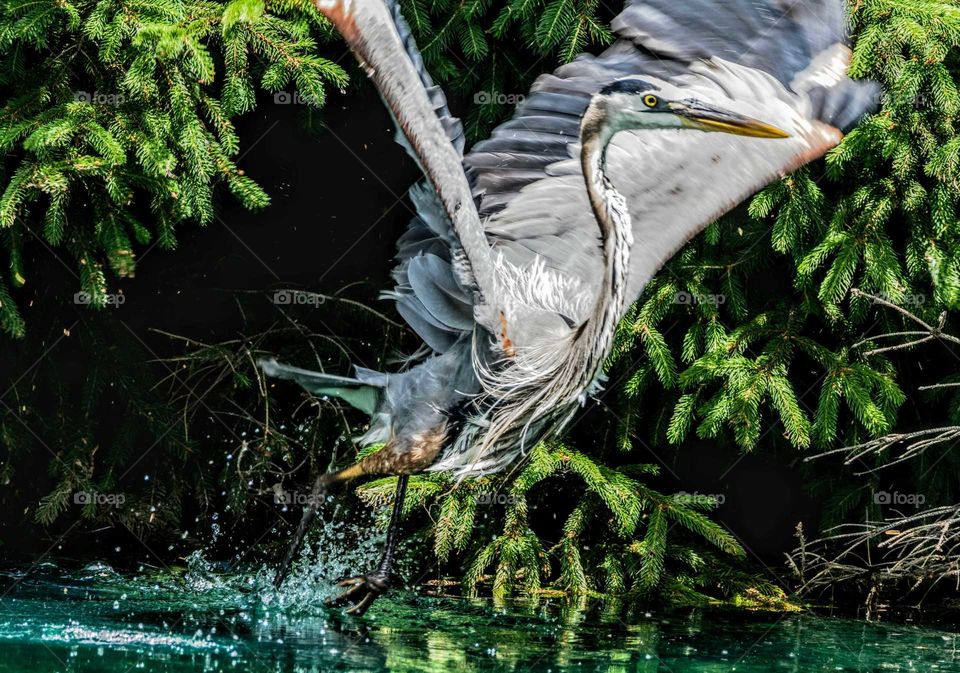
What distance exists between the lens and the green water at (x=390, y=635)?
377cm

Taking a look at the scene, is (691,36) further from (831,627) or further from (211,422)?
(211,422)

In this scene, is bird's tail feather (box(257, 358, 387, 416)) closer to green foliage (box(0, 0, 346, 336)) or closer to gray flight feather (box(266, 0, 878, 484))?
gray flight feather (box(266, 0, 878, 484))

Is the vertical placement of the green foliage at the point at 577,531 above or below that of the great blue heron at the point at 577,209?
below

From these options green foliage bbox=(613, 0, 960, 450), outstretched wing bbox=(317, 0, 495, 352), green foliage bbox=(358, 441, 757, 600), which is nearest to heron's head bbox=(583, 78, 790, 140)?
outstretched wing bbox=(317, 0, 495, 352)

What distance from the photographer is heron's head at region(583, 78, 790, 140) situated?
3928 millimetres

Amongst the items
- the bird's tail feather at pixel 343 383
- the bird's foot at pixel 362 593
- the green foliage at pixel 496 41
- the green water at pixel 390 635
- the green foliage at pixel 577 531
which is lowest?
the green water at pixel 390 635

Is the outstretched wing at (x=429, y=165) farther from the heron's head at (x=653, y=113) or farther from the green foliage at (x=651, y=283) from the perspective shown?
the green foliage at (x=651, y=283)

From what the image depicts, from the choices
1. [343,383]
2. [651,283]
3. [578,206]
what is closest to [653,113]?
[578,206]

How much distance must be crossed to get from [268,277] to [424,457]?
1.90m

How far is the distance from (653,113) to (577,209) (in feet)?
2.55

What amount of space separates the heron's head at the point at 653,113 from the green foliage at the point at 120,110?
47.5 inches

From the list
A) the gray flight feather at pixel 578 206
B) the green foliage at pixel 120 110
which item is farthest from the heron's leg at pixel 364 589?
the green foliage at pixel 120 110

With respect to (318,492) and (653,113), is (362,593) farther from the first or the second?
(653,113)

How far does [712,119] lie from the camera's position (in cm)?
394
